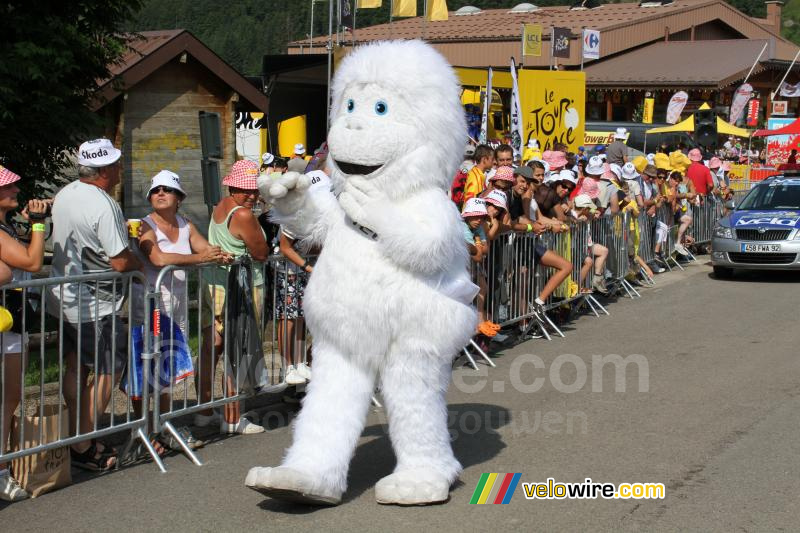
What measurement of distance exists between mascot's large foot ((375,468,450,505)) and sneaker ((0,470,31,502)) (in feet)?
6.63

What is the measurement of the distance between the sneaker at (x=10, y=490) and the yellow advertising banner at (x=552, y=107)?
1308cm

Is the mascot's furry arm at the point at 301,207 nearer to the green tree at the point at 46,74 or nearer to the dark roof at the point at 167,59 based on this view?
the green tree at the point at 46,74

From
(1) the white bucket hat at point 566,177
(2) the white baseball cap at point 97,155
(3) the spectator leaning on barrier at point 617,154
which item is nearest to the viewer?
(2) the white baseball cap at point 97,155

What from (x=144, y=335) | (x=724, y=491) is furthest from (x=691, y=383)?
(x=144, y=335)

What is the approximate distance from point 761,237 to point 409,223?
37.2 ft

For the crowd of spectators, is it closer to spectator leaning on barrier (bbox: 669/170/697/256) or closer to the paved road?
spectator leaning on barrier (bbox: 669/170/697/256)

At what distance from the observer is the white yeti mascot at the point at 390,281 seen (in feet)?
18.2

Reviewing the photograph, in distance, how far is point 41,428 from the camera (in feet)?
19.1

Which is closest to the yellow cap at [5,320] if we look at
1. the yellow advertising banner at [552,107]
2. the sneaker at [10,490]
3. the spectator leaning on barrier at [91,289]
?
the spectator leaning on barrier at [91,289]

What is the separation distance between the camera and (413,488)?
554 centimetres

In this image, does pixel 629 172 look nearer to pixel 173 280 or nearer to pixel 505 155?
pixel 505 155

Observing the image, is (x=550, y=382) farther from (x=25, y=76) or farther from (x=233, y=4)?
(x=233, y=4)

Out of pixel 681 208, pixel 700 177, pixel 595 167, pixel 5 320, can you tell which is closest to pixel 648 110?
pixel 700 177

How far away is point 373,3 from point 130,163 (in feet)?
20.9
